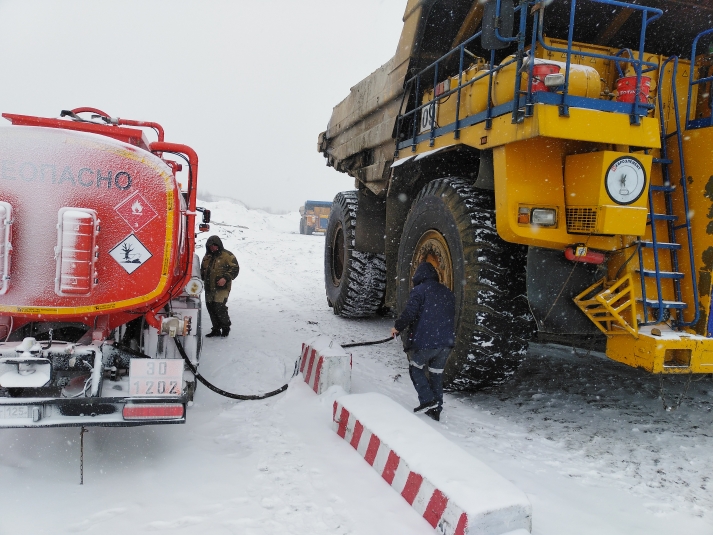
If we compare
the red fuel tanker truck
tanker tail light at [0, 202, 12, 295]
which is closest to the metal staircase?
the red fuel tanker truck

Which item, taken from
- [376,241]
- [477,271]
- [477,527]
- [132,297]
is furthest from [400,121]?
[477,527]

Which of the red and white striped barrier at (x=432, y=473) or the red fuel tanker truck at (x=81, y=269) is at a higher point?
the red fuel tanker truck at (x=81, y=269)

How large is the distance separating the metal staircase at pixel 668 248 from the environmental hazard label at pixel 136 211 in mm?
3428

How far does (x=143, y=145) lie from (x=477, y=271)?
9.66ft

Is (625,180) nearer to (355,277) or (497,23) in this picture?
(497,23)

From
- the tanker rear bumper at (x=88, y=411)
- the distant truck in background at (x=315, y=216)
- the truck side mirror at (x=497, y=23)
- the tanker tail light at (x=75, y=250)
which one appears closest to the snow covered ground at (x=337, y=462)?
the tanker rear bumper at (x=88, y=411)

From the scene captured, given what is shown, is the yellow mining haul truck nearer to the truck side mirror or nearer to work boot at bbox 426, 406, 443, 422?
the truck side mirror

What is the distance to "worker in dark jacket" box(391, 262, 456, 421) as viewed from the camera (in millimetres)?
4246

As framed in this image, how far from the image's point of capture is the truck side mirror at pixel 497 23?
3.71 meters

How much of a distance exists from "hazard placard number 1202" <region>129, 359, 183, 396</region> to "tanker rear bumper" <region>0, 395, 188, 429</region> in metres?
0.05

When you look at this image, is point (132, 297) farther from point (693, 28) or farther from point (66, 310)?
point (693, 28)

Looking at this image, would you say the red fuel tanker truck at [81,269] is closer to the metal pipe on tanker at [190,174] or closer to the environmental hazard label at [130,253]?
the environmental hazard label at [130,253]

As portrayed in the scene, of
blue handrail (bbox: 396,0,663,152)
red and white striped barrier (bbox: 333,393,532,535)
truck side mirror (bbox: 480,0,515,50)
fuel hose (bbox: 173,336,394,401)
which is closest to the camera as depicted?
red and white striped barrier (bbox: 333,393,532,535)

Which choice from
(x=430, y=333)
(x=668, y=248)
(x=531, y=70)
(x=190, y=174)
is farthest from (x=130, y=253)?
(x=668, y=248)
